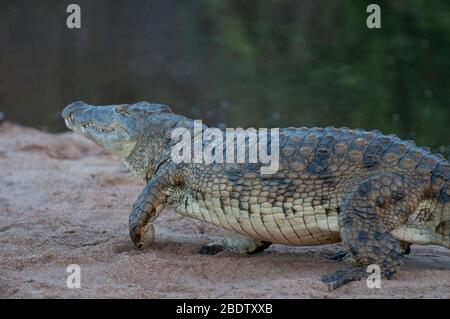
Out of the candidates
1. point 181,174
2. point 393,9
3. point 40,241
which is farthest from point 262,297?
point 393,9

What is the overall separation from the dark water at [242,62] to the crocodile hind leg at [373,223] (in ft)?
13.3

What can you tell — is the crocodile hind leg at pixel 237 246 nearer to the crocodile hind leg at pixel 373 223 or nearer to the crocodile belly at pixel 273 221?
the crocodile belly at pixel 273 221

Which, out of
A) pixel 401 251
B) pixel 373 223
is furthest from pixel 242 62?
pixel 373 223

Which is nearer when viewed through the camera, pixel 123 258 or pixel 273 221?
pixel 273 221

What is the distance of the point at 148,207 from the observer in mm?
5086

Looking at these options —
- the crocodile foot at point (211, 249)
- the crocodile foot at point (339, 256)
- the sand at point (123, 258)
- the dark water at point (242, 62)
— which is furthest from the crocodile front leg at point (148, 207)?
the dark water at point (242, 62)

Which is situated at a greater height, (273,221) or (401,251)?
(273,221)

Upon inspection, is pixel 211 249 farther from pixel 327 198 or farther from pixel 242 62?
pixel 242 62

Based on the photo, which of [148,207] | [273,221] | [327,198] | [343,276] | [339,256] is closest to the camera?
[343,276]

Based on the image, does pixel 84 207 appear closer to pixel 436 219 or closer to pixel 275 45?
pixel 436 219

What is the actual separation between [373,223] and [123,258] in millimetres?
1531

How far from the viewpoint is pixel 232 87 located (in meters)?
12.0

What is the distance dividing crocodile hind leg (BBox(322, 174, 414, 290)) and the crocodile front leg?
1.29 m
